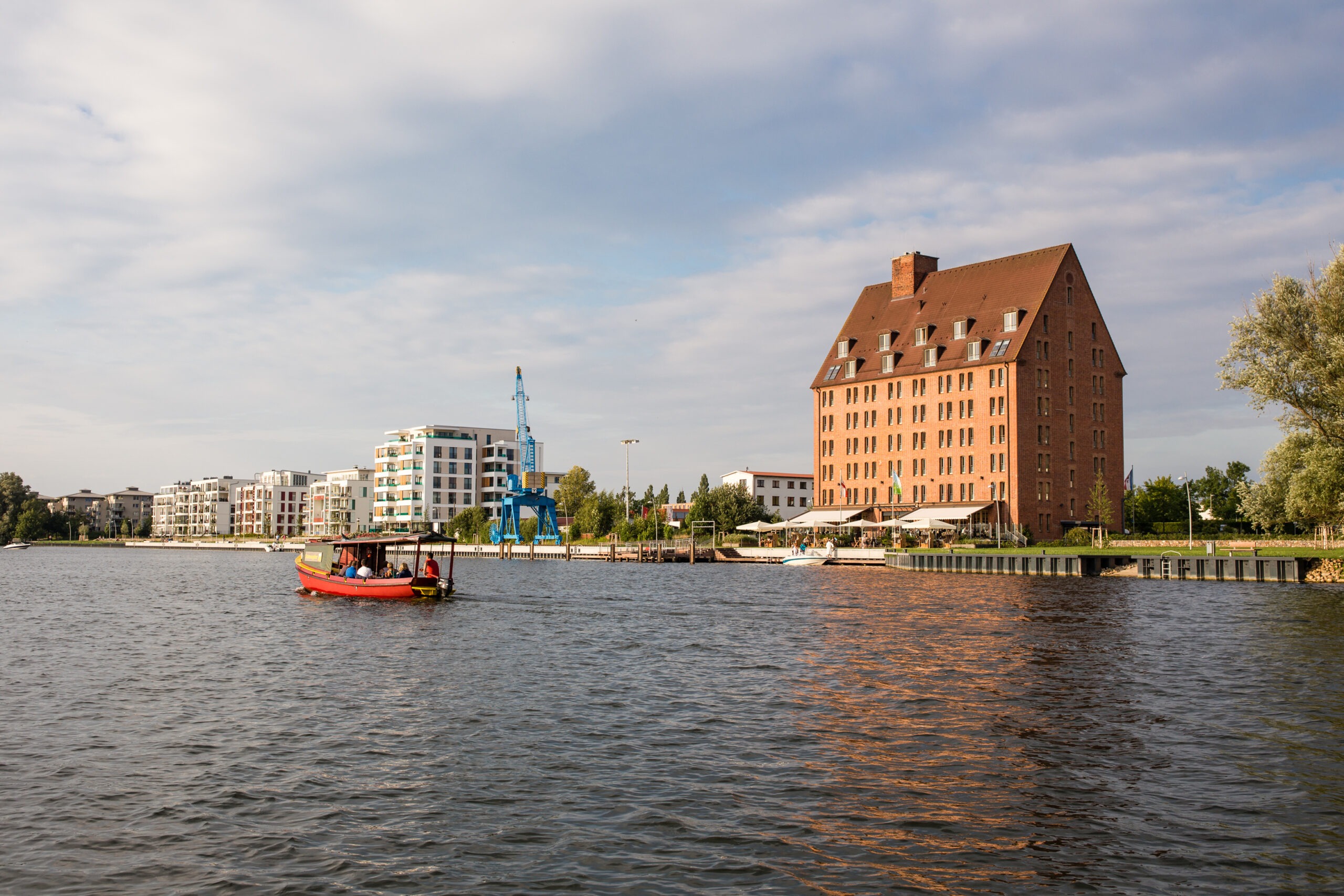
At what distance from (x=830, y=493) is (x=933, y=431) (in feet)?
56.7

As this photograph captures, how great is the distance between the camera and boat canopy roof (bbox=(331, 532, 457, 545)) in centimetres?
5847

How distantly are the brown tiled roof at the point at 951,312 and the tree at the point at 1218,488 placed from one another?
5355 cm

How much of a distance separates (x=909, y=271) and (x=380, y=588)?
294 feet

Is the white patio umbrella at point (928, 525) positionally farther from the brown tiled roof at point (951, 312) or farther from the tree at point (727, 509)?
the tree at point (727, 509)

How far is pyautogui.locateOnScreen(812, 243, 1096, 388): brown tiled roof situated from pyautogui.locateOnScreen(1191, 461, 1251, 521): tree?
176 feet

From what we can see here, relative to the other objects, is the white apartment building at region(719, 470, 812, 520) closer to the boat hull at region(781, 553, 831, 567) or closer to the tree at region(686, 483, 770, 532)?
the tree at region(686, 483, 770, 532)

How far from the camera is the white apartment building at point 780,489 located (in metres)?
181

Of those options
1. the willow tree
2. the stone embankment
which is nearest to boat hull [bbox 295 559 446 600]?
the willow tree

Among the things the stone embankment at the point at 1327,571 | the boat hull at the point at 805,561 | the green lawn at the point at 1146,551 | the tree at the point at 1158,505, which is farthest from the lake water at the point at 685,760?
the tree at the point at 1158,505

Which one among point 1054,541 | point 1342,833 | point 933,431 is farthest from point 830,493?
point 1342,833

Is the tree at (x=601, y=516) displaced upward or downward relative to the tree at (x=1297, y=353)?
downward

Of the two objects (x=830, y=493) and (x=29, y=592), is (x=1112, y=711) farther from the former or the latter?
(x=830, y=493)

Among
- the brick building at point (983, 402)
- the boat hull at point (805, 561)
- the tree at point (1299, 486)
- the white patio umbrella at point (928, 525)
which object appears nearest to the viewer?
the tree at point (1299, 486)

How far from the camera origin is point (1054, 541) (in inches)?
4225
